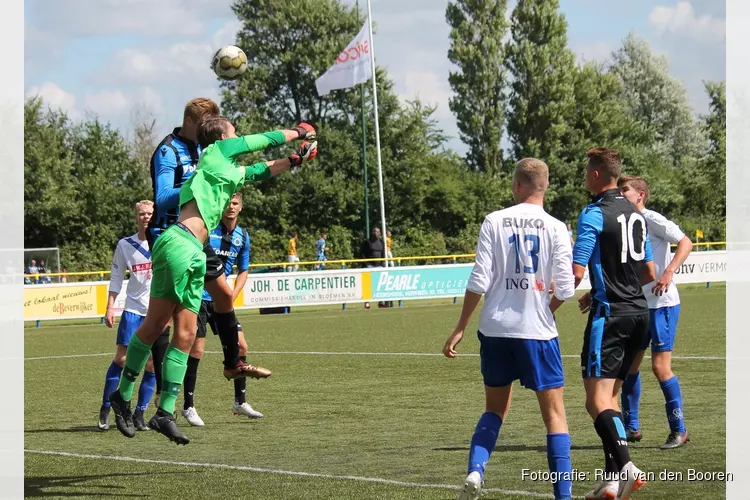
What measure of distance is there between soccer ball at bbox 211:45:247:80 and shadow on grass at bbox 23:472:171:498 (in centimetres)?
340

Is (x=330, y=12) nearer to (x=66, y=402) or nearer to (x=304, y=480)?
(x=66, y=402)

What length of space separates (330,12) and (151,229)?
1933 inches

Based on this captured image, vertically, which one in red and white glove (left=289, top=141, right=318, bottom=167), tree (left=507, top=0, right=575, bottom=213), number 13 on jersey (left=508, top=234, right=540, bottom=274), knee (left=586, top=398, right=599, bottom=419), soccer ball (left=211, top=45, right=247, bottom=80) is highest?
tree (left=507, top=0, right=575, bottom=213)

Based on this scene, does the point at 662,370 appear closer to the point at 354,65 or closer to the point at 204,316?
the point at 204,316

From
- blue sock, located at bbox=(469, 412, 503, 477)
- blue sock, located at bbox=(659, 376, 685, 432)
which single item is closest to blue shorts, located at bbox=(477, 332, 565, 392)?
blue sock, located at bbox=(469, 412, 503, 477)

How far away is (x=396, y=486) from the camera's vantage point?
21.9 feet

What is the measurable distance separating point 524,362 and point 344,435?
3.31 m

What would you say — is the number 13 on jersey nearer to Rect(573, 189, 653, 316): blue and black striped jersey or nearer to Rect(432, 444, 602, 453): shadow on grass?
Rect(573, 189, 653, 316): blue and black striped jersey

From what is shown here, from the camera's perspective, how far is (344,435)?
8.95 metres

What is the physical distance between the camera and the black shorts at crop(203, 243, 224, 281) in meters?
8.74

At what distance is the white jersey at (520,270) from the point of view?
19.6 feet

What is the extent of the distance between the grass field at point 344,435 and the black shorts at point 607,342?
74 centimetres

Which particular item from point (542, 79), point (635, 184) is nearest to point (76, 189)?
point (542, 79)

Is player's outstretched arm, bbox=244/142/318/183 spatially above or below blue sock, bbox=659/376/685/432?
above
